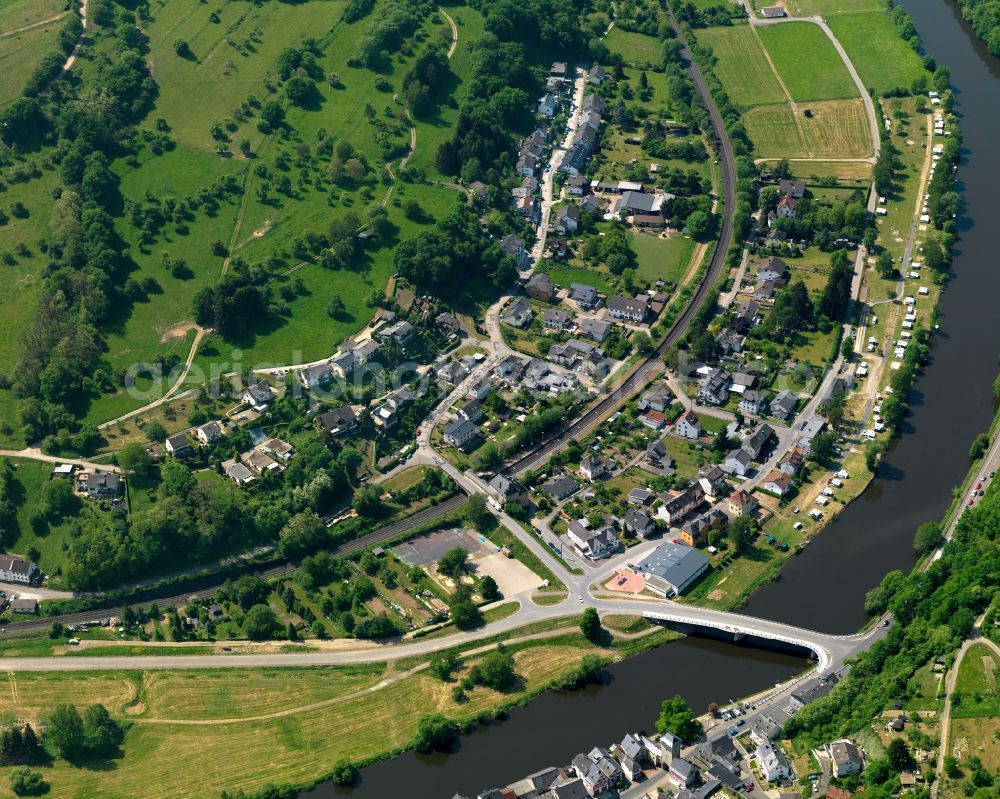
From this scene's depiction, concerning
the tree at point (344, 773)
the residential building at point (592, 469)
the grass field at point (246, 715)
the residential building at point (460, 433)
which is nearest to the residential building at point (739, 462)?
the residential building at point (592, 469)

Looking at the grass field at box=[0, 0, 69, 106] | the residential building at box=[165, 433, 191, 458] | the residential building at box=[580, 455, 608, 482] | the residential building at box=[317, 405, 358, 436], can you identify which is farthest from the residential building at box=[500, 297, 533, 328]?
the grass field at box=[0, 0, 69, 106]

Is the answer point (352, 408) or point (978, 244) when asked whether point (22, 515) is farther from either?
point (978, 244)

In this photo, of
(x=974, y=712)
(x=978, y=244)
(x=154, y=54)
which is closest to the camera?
(x=974, y=712)

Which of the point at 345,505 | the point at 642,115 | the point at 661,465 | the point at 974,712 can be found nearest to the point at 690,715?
the point at 974,712

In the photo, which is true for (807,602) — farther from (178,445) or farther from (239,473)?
(178,445)

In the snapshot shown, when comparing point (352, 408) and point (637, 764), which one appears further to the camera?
point (352, 408)

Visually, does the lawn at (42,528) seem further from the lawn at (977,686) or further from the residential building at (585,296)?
the lawn at (977,686)

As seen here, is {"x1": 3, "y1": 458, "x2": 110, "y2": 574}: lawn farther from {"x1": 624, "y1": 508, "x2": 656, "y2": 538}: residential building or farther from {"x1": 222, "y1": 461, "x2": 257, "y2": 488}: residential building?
{"x1": 624, "y1": 508, "x2": 656, "y2": 538}: residential building
